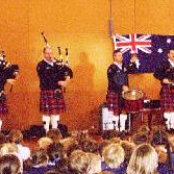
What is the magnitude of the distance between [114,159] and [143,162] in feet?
2.64

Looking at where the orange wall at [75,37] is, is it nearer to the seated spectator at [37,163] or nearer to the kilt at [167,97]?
the kilt at [167,97]

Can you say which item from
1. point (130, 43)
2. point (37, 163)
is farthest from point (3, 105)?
point (37, 163)

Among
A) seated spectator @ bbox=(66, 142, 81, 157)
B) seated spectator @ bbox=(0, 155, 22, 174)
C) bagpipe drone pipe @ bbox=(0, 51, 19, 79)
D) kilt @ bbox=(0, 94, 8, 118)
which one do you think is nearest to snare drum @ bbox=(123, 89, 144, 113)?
bagpipe drone pipe @ bbox=(0, 51, 19, 79)

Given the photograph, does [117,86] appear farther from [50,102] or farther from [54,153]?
[54,153]

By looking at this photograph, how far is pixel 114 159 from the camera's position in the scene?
4445 mm

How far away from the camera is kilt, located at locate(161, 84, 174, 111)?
9789 millimetres

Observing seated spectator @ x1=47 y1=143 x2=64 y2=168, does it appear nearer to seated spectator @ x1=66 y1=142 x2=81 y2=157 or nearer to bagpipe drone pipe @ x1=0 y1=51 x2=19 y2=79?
seated spectator @ x1=66 y1=142 x2=81 y2=157

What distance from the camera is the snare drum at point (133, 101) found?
929cm

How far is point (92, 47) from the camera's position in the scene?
36.5ft

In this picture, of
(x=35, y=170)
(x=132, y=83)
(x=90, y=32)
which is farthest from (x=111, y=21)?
(x=35, y=170)

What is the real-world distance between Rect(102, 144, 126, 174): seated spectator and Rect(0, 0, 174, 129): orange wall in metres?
5.89

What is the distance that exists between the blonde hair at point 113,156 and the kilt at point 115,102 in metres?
5.08

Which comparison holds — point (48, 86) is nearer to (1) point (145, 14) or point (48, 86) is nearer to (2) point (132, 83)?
(2) point (132, 83)

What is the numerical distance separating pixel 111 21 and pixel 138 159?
25.5 ft
